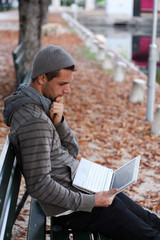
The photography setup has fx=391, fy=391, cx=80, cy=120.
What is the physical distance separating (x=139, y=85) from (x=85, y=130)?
277 cm

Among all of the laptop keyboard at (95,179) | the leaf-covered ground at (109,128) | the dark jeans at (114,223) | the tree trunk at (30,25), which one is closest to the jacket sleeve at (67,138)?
the laptop keyboard at (95,179)

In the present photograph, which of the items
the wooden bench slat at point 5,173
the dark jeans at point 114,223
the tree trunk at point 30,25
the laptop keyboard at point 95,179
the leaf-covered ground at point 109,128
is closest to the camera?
the wooden bench slat at point 5,173

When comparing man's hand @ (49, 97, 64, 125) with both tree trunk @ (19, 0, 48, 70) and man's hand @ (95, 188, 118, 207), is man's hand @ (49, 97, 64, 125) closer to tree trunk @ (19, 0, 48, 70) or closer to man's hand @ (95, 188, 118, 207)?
man's hand @ (95, 188, 118, 207)

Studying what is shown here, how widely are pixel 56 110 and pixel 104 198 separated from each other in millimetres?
686

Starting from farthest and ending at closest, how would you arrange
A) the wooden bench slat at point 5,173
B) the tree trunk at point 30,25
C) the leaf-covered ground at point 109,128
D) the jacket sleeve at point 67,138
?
the tree trunk at point 30,25 < the leaf-covered ground at point 109,128 < the jacket sleeve at point 67,138 < the wooden bench slat at point 5,173

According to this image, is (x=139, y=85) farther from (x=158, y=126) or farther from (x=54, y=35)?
(x=54, y=35)

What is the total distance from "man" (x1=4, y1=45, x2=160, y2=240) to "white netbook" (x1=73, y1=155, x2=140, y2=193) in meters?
0.06

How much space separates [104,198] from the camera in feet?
8.46

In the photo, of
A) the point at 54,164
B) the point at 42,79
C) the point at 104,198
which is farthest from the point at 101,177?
the point at 42,79

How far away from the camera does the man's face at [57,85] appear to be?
100 inches

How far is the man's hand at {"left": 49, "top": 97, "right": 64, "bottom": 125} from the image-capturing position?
2.69 m

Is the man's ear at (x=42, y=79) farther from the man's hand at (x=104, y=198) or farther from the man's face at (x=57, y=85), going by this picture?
the man's hand at (x=104, y=198)

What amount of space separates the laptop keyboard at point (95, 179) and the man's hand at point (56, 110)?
465 millimetres

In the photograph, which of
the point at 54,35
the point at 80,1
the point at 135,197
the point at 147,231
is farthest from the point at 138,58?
the point at 80,1
